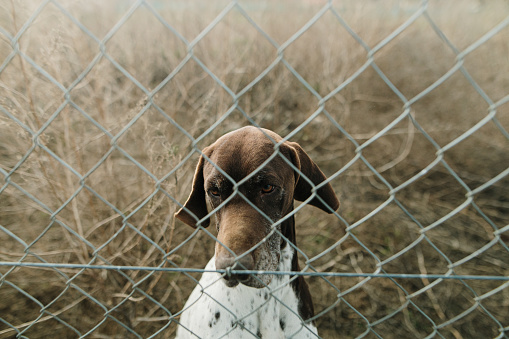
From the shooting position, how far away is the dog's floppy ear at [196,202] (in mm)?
2354

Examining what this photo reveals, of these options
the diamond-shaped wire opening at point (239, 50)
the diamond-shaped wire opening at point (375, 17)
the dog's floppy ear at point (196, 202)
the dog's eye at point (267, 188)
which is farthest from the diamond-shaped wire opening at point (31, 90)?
the diamond-shaped wire opening at point (375, 17)

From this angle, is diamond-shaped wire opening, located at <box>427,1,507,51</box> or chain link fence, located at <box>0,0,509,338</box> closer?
chain link fence, located at <box>0,0,509,338</box>

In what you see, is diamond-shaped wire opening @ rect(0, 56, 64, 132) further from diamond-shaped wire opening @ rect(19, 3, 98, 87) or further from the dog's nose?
the dog's nose

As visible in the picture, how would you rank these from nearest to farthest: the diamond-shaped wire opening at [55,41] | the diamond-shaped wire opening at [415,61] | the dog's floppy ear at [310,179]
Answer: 1. the dog's floppy ear at [310,179]
2. the diamond-shaped wire opening at [55,41]
3. the diamond-shaped wire opening at [415,61]

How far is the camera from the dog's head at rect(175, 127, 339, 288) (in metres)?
Result: 1.86

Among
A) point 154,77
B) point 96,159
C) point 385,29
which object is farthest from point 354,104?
point 96,159

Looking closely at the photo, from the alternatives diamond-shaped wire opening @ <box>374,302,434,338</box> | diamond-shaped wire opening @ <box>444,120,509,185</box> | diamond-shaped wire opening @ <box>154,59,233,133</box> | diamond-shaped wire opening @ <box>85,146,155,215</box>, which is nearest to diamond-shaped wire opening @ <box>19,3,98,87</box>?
diamond-shaped wire opening @ <box>85,146,155,215</box>

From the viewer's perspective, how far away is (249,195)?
2100mm

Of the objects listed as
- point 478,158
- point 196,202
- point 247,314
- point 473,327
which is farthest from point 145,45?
point 473,327

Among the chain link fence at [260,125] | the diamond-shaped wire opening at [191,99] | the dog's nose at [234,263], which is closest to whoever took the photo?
the dog's nose at [234,263]

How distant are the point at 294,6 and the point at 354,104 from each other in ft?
5.33

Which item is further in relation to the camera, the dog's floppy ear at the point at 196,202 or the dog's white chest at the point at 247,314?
the dog's floppy ear at the point at 196,202

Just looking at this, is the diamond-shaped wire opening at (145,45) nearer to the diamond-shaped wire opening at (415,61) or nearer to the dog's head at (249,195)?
the dog's head at (249,195)

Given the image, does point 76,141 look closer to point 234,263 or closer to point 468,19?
point 234,263
